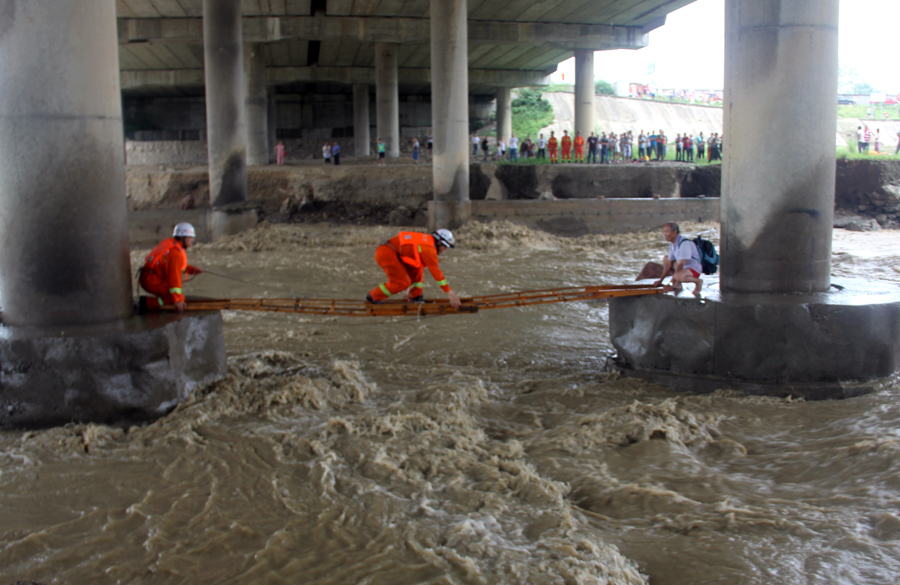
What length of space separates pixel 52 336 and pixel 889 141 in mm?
58131

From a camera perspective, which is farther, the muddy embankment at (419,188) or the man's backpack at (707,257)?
the muddy embankment at (419,188)

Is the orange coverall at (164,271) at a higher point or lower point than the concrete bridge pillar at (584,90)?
lower

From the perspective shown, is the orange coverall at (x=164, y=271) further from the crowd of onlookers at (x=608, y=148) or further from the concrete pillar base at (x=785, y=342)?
the crowd of onlookers at (x=608, y=148)

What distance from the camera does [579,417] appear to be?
6.83m

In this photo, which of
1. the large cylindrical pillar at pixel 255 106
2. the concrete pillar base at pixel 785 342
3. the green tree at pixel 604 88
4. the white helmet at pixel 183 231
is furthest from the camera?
the green tree at pixel 604 88

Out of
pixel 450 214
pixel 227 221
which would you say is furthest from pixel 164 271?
pixel 450 214

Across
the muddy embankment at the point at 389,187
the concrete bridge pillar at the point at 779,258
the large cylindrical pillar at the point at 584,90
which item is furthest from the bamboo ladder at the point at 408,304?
the large cylindrical pillar at the point at 584,90

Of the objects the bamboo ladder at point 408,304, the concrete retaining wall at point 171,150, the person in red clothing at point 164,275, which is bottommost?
the bamboo ladder at point 408,304

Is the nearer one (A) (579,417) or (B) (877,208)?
(A) (579,417)

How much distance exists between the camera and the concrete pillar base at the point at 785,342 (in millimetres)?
6762

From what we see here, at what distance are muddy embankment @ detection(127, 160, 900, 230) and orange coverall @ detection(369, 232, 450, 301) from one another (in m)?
14.9

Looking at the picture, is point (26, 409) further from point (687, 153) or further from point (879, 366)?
point (687, 153)

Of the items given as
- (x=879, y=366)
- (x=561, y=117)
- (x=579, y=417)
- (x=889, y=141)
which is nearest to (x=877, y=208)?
(x=879, y=366)

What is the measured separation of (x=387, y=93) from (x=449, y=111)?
1304 centimetres
